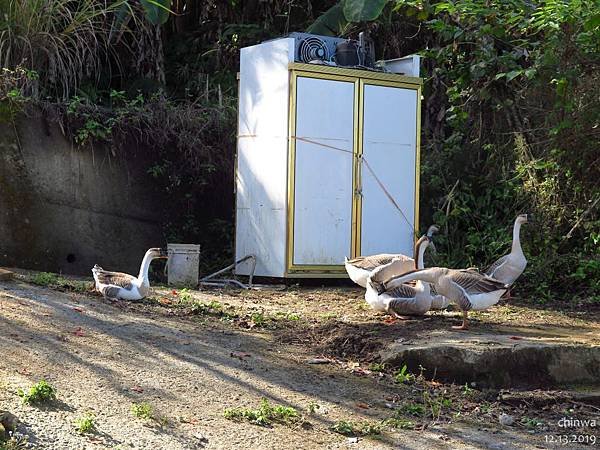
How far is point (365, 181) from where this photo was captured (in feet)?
40.4

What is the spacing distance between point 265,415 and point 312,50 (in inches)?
286

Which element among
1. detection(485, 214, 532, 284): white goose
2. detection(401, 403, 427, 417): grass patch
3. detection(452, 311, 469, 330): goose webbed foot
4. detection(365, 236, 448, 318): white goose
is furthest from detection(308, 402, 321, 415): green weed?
detection(485, 214, 532, 284): white goose

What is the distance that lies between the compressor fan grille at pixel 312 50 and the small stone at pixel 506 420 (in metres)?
6.83

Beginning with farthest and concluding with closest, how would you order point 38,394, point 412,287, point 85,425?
1. point 412,287
2. point 38,394
3. point 85,425

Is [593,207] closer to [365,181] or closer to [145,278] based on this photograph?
[365,181]

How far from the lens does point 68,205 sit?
12.5m

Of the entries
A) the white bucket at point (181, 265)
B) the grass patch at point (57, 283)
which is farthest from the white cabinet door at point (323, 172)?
the grass patch at point (57, 283)

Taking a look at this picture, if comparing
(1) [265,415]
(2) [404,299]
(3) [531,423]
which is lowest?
(3) [531,423]

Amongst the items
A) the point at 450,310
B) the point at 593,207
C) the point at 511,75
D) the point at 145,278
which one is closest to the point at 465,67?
the point at 511,75

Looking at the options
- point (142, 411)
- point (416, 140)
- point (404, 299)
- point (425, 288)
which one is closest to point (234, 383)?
point (142, 411)

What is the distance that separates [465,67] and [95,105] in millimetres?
5421

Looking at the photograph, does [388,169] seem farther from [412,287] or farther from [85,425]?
[85,425]

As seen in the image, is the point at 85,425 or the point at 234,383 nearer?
the point at 85,425

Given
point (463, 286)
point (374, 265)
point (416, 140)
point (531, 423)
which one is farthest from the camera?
point (416, 140)
